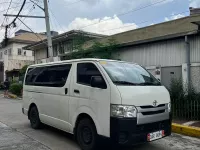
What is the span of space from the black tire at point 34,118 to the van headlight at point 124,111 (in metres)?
3.70

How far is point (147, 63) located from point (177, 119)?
4.59m

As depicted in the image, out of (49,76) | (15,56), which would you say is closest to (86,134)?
(49,76)

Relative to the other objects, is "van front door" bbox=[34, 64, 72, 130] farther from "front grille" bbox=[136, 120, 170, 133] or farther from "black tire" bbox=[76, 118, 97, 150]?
"front grille" bbox=[136, 120, 170, 133]

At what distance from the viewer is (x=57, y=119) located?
6.76m

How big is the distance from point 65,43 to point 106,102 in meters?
19.5

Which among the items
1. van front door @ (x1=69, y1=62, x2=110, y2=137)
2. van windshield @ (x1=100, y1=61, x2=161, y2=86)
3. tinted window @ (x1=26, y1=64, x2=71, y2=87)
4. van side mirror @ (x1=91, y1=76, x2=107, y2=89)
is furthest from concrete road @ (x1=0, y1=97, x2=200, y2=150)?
van side mirror @ (x1=91, y1=76, x2=107, y2=89)

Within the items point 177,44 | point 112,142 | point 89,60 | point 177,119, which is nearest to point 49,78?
point 89,60

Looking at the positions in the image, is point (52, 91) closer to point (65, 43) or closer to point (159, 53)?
point (159, 53)

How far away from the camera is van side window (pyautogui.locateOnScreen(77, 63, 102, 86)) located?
5.76m

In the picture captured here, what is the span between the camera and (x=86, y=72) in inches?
235

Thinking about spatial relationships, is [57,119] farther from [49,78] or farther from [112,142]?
[112,142]

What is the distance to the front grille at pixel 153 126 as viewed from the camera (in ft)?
16.6

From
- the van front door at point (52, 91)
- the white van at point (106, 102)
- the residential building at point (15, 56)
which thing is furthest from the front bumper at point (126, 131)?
the residential building at point (15, 56)

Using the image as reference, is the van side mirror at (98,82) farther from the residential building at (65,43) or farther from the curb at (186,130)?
the residential building at (65,43)
